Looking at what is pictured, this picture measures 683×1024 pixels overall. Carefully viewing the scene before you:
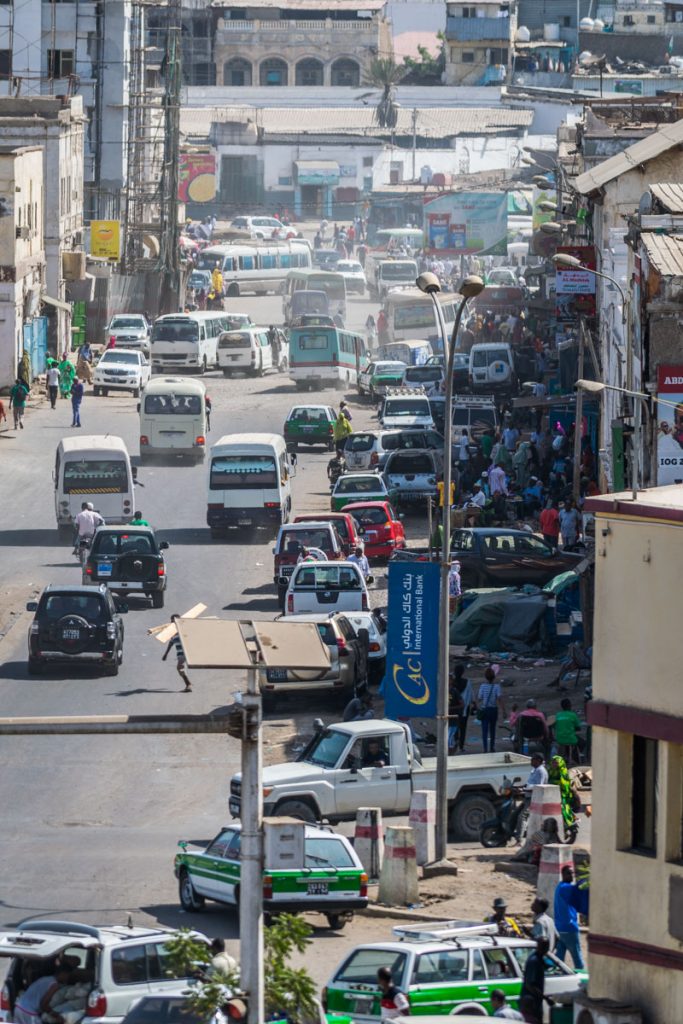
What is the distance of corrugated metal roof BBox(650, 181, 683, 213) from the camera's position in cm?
4069

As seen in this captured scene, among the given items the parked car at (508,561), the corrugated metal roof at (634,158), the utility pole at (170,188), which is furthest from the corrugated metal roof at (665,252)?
the utility pole at (170,188)

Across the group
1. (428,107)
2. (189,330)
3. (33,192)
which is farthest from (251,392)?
(428,107)

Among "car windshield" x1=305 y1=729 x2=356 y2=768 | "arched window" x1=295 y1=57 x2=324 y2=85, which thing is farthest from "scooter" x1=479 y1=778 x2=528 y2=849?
"arched window" x1=295 y1=57 x2=324 y2=85

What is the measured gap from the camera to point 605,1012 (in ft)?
53.8

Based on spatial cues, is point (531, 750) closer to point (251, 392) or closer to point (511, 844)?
point (511, 844)

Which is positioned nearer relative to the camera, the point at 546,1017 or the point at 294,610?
the point at 546,1017

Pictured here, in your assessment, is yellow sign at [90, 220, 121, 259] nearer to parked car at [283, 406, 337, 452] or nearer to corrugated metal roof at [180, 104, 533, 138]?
parked car at [283, 406, 337, 452]

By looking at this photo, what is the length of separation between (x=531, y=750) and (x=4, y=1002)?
11839 mm

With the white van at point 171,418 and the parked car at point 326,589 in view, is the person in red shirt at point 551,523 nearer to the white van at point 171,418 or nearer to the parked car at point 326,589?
the parked car at point 326,589

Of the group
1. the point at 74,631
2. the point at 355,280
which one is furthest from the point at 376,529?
the point at 355,280

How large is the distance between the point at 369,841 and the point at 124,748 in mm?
7112

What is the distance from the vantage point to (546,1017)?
18.6 m

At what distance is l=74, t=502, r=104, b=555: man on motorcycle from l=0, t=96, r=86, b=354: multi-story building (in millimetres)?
29852

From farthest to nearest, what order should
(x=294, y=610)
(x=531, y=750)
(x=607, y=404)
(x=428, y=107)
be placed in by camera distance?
(x=428, y=107) < (x=607, y=404) < (x=294, y=610) < (x=531, y=750)
